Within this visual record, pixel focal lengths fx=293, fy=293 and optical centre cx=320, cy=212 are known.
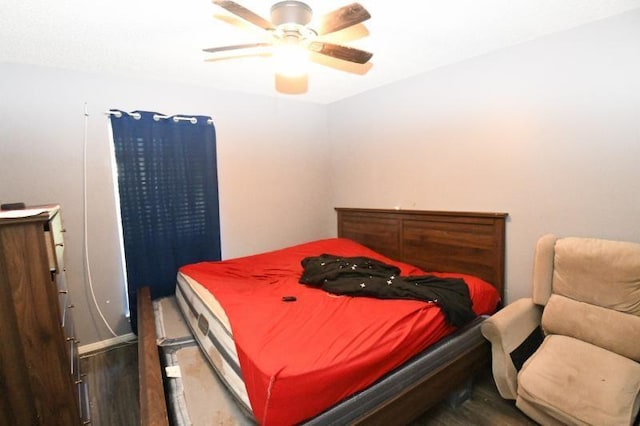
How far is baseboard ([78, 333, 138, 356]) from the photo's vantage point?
2.55 meters

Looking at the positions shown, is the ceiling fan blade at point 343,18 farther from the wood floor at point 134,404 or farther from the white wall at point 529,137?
the wood floor at point 134,404

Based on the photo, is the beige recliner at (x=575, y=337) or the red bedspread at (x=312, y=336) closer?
the red bedspread at (x=312, y=336)

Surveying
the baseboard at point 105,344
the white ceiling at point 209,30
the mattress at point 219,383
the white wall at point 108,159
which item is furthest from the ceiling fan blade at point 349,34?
the baseboard at point 105,344

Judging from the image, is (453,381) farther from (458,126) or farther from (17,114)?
(17,114)

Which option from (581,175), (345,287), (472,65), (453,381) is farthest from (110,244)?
(581,175)

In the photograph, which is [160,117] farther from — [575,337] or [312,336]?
[575,337]

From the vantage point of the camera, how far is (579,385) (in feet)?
4.78

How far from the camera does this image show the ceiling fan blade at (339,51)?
1653 mm

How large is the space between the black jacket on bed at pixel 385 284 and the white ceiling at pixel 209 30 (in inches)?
66.8

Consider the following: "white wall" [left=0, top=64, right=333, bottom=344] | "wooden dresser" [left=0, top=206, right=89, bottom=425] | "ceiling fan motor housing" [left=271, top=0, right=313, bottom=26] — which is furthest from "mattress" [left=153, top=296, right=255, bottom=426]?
"ceiling fan motor housing" [left=271, top=0, right=313, bottom=26]

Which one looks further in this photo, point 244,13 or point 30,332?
point 244,13

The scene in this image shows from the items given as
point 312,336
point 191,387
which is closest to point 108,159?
point 191,387

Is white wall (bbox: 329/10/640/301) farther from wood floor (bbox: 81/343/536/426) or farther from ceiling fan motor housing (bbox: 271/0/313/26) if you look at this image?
ceiling fan motor housing (bbox: 271/0/313/26)

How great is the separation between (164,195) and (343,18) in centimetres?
225
